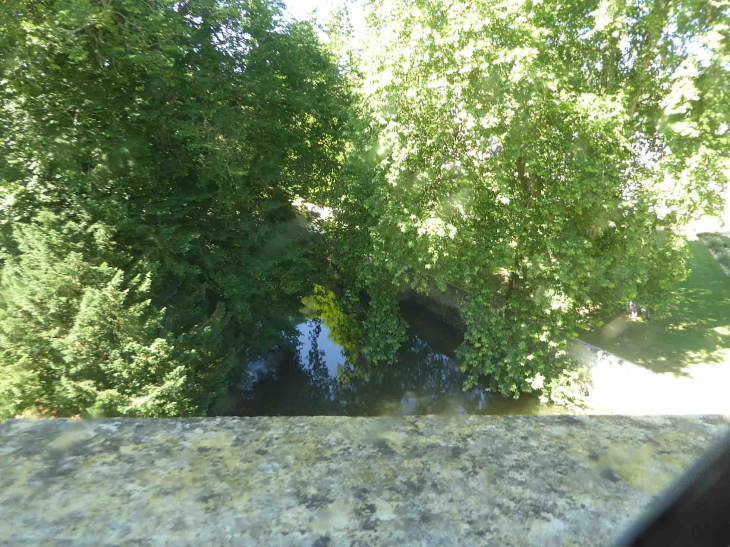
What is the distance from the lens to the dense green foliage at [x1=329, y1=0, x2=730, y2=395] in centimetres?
982

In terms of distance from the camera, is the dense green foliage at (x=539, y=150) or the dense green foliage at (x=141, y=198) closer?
the dense green foliage at (x=141, y=198)

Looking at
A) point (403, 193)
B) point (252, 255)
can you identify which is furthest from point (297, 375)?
point (403, 193)

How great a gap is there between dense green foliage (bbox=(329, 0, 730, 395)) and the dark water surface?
1.19 metres

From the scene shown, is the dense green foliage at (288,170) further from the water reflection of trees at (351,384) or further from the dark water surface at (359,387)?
the water reflection of trees at (351,384)

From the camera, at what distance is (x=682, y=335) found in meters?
13.7

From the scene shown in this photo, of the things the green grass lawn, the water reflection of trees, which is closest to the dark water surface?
the water reflection of trees

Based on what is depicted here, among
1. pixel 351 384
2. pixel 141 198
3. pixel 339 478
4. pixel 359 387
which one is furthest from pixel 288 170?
pixel 339 478

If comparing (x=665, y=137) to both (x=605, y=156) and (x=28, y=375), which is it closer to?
(x=605, y=156)

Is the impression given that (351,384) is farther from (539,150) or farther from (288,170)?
(539,150)

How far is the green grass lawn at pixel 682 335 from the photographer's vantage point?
12.2m

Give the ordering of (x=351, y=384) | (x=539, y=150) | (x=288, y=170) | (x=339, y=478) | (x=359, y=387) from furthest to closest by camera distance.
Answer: (x=351, y=384)
(x=359, y=387)
(x=288, y=170)
(x=539, y=150)
(x=339, y=478)

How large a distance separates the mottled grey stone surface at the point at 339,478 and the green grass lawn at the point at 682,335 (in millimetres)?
12565

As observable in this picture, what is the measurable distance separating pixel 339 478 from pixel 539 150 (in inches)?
440

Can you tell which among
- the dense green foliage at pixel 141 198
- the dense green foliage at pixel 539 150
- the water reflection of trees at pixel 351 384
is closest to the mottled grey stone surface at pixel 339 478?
the dense green foliage at pixel 141 198
